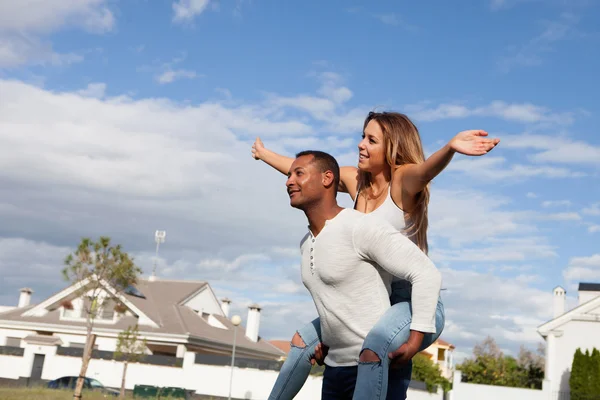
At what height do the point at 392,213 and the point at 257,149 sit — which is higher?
the point at 257,149

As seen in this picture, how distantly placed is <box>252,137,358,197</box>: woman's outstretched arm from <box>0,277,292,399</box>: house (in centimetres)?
2199

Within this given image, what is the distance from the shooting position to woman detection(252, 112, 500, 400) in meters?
3.07

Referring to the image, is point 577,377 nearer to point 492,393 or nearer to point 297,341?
point 492,393

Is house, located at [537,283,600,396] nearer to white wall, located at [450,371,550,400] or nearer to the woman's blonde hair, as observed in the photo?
white wall, located at [450,371,550,400]

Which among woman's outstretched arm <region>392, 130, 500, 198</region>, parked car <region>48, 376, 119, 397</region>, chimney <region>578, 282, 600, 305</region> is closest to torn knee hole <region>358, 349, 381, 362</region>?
woman's outstretched arm <region>392, 130, 500, 198</region>

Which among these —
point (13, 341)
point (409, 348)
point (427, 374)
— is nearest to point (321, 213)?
point (409, 348)

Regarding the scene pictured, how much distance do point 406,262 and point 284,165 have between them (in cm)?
164

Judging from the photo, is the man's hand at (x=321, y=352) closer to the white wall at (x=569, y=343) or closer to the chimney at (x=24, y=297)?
the white wall at (x=569, y=343)

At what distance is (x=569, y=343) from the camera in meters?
32.4

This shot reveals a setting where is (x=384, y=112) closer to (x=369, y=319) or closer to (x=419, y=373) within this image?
(x=369, y=319)

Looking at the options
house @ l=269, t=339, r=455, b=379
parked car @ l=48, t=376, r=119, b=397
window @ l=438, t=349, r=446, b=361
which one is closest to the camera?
parked car @ l=48, t=376, r=119, b=397

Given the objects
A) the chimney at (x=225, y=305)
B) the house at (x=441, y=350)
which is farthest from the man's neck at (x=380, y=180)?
the house at (x=441, y=350)

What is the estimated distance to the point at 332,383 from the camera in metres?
3.35

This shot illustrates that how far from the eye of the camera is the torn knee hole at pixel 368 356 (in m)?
3.06
